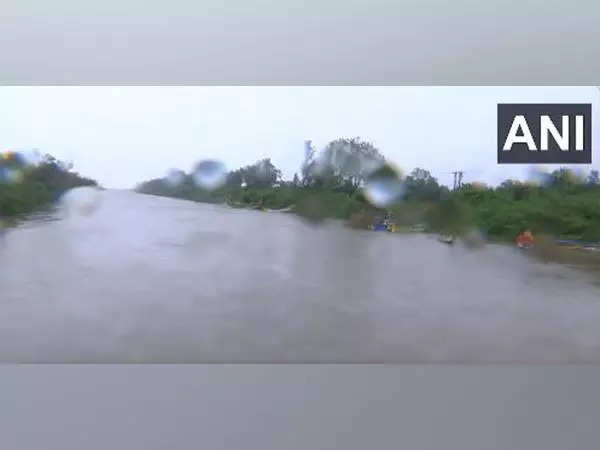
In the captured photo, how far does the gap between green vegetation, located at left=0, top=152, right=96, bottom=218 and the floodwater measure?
154 mm

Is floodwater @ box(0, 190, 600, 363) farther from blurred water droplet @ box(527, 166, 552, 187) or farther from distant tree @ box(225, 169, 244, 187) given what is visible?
blurred water droplet @ box(527, 166, 552, 187)

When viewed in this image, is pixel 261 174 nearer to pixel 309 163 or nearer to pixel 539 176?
pixel 309 163

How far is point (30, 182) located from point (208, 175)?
147cm

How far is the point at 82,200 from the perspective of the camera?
4734 mm

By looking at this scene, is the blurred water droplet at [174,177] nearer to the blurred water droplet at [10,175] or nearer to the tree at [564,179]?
the blurred water droplet at [10,175]

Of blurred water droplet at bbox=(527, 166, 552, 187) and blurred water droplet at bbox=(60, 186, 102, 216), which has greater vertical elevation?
blurred water droplet at bbox=(527, 166, 552, 187)

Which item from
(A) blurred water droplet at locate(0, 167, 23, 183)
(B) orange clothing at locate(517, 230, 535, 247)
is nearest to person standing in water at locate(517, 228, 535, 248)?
(B) orange clothing at locate(517, 230, 535, 247)

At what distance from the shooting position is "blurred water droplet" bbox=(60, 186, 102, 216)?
186 inches

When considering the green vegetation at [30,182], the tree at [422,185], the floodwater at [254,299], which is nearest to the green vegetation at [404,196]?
the tree at [422,185]

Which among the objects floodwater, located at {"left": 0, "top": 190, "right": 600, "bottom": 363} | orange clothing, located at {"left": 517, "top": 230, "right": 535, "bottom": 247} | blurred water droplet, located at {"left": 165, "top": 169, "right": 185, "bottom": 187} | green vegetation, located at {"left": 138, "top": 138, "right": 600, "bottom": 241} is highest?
blurred water droplet, located at {"left": 165, "top": 169, "right": 185, "bottom": 187}

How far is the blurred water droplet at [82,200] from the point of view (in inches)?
186
